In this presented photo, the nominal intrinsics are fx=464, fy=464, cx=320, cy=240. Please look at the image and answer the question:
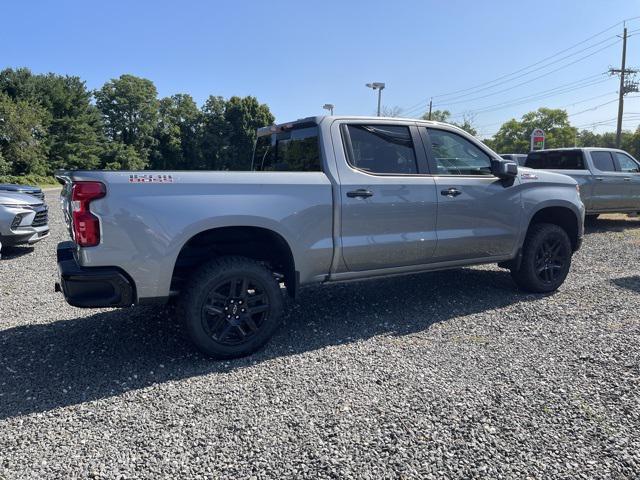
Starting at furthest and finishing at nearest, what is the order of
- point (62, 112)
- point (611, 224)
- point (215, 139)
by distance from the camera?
point (215, 139)
point (62, 112)
point (611, 224)

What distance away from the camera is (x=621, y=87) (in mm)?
32500

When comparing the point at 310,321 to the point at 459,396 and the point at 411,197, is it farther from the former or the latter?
the point at 459,396

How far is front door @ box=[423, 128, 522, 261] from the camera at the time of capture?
4.58 m

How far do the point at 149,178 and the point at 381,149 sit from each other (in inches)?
83.6

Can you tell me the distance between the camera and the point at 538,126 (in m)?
76.5

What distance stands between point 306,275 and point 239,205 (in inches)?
33.6

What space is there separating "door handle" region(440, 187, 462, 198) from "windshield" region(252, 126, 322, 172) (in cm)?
130

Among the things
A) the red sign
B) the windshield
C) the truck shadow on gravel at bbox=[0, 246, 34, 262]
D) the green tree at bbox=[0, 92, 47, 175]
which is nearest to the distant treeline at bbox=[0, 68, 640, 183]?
the green tree at bbox=[0, 92, 47, 175]

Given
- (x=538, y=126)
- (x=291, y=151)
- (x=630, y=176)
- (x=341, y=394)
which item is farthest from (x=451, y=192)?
(x=538, y=126)

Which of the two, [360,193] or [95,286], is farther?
[360,193]

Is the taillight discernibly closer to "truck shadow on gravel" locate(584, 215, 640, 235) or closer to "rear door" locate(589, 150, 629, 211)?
"truck shadow on gravel" locate(584, 215, 640, 235)

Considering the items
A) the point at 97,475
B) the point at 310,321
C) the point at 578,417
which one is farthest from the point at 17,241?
the point at 578,417

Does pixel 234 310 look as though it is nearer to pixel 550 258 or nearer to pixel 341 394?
pixel 341 394

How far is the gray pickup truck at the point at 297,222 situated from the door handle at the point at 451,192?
1 centimetres
